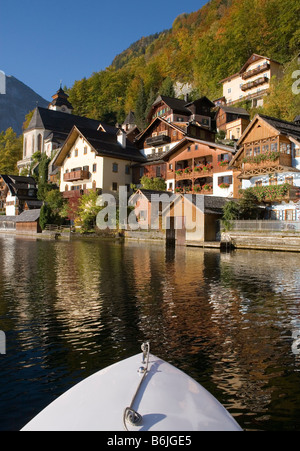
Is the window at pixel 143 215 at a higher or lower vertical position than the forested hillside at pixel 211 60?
lower

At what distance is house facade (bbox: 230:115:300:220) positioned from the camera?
40250 millimetres

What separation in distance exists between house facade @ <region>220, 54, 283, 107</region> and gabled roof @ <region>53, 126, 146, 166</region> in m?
30.7

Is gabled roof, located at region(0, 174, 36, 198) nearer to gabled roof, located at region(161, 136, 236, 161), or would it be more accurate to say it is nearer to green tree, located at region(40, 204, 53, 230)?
green tree, located at region(40, 204, 53, 230)

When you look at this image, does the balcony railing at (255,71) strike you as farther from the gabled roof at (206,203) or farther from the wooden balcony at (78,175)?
the gabled roof at (206,203)

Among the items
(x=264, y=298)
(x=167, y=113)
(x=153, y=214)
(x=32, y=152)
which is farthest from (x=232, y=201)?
(x=32, y=152)

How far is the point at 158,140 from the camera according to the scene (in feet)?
210

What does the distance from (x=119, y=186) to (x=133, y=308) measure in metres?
51.3

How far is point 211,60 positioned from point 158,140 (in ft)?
154

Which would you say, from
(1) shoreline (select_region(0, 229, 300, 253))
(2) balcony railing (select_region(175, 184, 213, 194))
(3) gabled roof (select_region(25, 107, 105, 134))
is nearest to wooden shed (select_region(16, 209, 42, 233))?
(1) shoreline (select_region(0, 229, 300, 253))

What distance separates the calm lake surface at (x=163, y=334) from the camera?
6133mm

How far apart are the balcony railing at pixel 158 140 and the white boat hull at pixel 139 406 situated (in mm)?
61595

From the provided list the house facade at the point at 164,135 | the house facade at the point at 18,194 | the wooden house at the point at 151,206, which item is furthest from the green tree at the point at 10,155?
the wooden house at the point at 151,206
